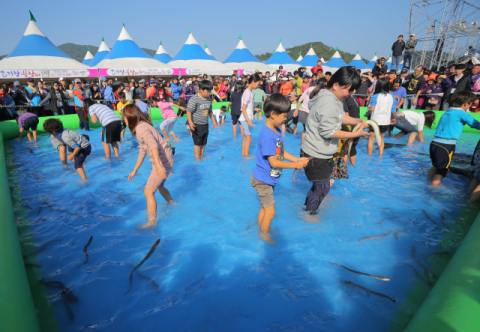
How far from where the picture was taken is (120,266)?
307 centimetres

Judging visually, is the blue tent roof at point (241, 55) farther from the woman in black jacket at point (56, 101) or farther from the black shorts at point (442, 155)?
the black shorts at point (442, 155)

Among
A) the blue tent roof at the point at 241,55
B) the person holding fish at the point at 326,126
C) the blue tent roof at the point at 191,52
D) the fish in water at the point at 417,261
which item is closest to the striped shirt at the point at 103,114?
the person holding fish at the point at 326,126

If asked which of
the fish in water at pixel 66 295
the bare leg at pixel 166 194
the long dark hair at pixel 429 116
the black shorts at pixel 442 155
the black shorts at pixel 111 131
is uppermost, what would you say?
the long dark hair at pixel 429 116

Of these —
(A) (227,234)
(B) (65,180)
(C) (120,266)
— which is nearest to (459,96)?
(A) (227,234)

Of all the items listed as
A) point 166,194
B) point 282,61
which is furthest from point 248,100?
point 282,61

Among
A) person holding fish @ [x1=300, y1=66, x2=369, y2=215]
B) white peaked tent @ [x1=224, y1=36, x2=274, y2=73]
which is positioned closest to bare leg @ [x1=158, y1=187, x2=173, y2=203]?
person holding fish @ [x1=300, y1=66, x2=369, y2=215]

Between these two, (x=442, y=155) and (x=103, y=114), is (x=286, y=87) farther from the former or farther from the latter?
(x=442, y=155)

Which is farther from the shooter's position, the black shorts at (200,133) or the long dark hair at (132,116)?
the black shorts at (200,133)

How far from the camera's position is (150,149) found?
347 cm

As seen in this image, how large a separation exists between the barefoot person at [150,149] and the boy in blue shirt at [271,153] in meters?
1.34

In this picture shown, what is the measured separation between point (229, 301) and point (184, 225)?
159 centimetres

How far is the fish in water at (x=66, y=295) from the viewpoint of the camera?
2446 millimetres

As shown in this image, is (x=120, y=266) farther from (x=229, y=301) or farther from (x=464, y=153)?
(x=464, y=153)

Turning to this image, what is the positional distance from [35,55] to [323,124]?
21272 millimetres
